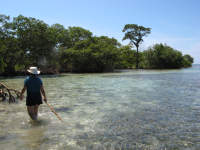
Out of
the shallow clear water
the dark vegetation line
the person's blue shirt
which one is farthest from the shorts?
the dark vegetation line

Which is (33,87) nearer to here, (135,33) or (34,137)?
(34,137)

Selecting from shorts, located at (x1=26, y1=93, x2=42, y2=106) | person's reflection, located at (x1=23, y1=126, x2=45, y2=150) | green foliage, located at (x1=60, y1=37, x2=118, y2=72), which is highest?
green foliage, located at (x1=60, y1=37, x2=118, y2=72)

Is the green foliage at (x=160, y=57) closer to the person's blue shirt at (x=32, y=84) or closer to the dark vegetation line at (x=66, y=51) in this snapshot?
the dark vegetation line at (x=66, y=51)

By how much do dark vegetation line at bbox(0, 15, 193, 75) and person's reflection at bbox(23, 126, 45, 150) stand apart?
53.2ft

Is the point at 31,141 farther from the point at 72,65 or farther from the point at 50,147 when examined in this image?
Result: the point at 72,65

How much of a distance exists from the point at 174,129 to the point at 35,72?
217 inches

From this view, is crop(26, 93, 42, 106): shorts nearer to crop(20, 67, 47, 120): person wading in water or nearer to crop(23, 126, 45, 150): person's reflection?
crop(20, 67, 47, 120): person wading in water

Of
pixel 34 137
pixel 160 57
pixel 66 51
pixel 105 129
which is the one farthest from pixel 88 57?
pixel 34 137

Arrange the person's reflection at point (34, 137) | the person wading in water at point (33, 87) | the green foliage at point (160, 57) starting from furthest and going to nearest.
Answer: the green foliage at point (160, 57)
the person wading in water at point (33, 87)
the person's reflection at point (34, 137)

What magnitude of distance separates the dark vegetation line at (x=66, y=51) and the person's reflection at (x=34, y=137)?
53.2ft

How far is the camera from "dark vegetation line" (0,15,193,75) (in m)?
39.4

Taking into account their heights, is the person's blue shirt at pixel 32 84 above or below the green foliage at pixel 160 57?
below

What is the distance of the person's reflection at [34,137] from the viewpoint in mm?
5508

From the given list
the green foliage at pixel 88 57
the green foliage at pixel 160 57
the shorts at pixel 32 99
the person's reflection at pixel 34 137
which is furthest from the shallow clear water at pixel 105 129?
the green foliage at pixel 160 57
